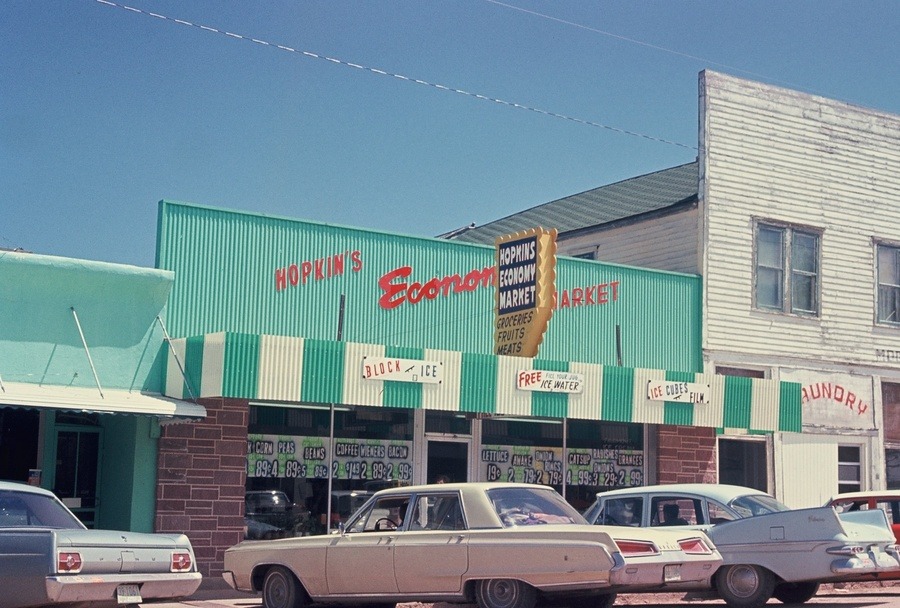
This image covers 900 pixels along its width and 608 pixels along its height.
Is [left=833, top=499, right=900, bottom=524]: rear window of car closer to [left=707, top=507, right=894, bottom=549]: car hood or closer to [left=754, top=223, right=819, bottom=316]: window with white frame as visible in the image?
[left=707, top=507, right=894, bottom=549]: car hood

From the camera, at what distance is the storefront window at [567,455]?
20750mm

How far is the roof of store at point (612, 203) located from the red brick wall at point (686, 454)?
436 centimetres

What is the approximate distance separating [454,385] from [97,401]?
5000 mm

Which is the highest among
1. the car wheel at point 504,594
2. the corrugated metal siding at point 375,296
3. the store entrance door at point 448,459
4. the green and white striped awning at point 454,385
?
the corrugated metal siding at point 375,296

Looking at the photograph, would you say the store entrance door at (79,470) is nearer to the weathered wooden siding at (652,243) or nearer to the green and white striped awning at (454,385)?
the green and white striped awning at (454,385)

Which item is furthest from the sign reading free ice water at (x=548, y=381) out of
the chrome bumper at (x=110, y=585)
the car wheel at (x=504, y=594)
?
the chrome bumper at (x=110, y=585)

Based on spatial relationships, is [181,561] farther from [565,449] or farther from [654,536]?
[565,449]

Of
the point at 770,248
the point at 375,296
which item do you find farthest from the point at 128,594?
the point at 770,248

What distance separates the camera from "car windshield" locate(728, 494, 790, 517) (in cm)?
1410

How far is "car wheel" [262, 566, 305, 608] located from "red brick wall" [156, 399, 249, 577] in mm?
4165

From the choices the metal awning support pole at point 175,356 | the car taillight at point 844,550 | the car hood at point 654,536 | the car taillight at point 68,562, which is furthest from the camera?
the metal awning support pole at point 175,356

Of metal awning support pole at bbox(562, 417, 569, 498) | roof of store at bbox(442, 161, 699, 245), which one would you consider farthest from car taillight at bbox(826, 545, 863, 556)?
roof of store at bbox(442, 161, 699, 245)

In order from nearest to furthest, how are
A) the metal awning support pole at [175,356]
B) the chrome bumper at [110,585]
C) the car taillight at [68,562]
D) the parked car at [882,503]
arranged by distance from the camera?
the chrome bumper at [110,585] < the car taillight at [68,562] < the parked car at [882,503] < the metal awning support pole at [175,356]

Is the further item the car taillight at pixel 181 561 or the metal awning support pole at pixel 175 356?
the metal awning support pole at pixel 175 356
